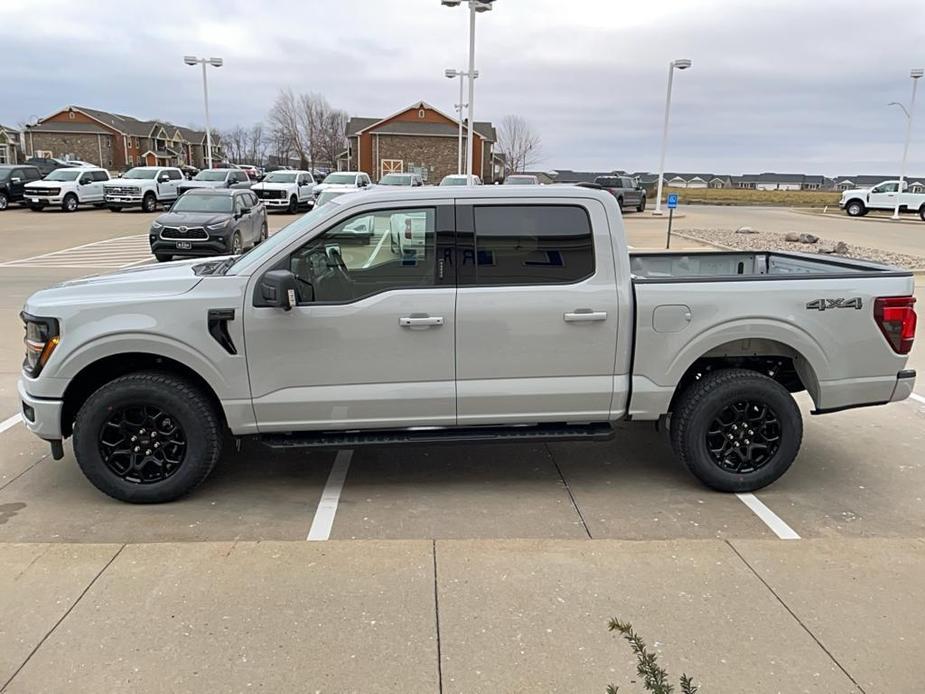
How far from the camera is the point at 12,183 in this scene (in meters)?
31.4

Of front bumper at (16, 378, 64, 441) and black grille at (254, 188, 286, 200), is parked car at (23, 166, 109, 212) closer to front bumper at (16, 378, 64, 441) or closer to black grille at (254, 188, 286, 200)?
black grille at (254, 188, 286, 200)

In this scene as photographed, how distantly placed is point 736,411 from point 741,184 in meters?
135

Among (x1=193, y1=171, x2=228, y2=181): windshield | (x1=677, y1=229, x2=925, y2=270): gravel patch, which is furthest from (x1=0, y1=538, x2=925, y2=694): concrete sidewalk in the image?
(x1=193, y1=171, x2=228, y2=181): windshield

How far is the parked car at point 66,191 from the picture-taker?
100 feet

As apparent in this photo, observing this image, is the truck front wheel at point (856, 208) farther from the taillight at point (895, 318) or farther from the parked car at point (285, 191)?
the taillight at point (895, 318)

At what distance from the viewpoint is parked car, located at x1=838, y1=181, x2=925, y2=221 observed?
36.1 meters

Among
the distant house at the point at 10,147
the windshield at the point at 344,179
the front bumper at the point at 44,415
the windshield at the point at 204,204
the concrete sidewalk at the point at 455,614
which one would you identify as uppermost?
the distant house at the point at 10,147

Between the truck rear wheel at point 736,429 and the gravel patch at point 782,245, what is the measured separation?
45.1ft

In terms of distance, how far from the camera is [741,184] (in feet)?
419

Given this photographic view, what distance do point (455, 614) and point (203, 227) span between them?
A: 1454 cm

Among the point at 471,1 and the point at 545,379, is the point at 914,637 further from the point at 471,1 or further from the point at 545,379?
the point at 471,1

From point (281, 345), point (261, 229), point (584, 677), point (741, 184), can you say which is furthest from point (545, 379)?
point (741, 184)

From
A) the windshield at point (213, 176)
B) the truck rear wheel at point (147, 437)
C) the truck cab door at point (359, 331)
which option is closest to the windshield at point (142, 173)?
the windshield at point (213, 176)

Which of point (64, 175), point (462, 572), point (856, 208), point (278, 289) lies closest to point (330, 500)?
point (462, 572)
